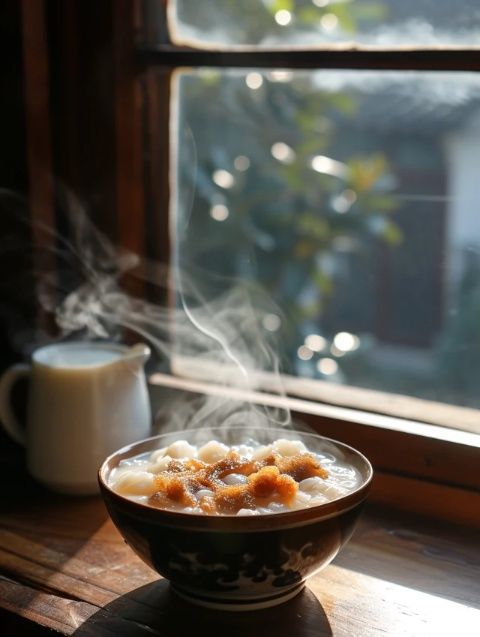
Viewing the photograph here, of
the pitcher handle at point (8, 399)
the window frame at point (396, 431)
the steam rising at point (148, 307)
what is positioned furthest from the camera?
the steam rising at point (148, 307)

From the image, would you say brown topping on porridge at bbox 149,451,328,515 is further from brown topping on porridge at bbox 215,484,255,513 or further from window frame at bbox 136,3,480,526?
window frame at bbox 136,3,480,526

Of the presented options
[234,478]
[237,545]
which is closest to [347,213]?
[234,478]

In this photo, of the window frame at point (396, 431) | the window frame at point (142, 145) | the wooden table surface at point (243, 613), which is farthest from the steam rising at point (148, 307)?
the wooden table surface at point (243, 613)

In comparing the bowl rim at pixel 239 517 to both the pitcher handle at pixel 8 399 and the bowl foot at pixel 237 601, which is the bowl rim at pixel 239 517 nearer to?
the bowl foot at pixel 237 601

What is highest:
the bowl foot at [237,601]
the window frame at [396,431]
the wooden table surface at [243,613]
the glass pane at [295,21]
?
the glass pane at [295,21]

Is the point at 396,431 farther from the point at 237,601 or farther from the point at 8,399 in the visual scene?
the point at 8,399

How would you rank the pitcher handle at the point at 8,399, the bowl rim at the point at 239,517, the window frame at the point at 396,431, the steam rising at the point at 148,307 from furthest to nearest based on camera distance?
the steam rising at the point at 148,307 → the pitcher handle at the point at 8,399 → the window frame at the point at 396,431 → the bowl rim at the point at 239,517

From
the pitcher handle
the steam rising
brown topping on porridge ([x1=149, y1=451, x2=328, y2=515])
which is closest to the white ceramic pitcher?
the pitcher handle
